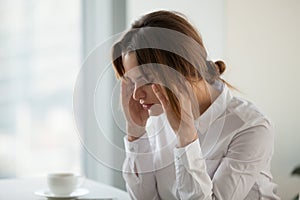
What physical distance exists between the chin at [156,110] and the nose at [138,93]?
0.05m

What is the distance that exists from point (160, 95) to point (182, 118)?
10 centimetres

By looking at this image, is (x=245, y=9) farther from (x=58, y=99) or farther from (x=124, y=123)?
(x=124, y=123)

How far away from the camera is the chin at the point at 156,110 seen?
103 centimetres

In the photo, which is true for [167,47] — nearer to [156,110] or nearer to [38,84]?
[156,110]

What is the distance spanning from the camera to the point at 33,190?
138 cm

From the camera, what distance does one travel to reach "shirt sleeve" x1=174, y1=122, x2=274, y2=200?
1077 mm

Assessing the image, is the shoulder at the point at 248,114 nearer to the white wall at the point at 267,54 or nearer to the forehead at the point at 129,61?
the forehead at the point at 129,61

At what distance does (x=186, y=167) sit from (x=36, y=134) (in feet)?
3.48

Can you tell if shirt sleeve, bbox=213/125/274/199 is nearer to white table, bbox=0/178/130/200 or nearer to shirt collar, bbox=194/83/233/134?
shirt collar, bbox=194/83/233/134

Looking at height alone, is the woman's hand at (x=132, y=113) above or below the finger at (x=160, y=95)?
below

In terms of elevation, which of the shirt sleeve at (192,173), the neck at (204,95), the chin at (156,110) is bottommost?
the shirt sleeve at (192,173)

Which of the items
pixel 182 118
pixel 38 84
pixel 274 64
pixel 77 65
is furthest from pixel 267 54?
pixel 182 118

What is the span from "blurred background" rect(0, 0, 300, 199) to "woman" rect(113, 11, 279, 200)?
79cm

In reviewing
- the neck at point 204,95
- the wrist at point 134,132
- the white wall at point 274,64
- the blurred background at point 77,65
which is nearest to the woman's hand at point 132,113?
the wrist at point 134,132
